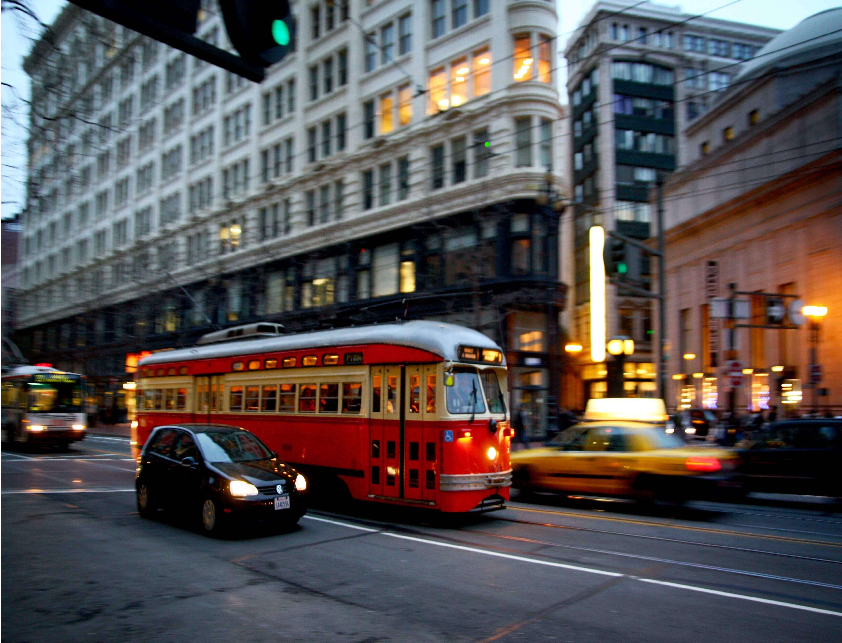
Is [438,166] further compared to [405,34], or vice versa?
[405,34]

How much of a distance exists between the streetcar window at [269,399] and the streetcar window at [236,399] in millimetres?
1002

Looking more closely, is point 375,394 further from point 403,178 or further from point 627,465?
point 403,178

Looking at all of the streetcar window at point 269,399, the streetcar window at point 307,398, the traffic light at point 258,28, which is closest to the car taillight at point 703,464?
the streetcar window at point 307,398

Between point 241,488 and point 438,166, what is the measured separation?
24903 mm

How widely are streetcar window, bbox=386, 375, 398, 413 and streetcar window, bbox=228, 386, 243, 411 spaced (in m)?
4.96

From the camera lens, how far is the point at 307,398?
1298 cm

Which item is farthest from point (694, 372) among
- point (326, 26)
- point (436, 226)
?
point (326, 26)

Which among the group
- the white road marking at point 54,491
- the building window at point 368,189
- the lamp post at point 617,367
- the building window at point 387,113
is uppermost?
the building window at point 387,113

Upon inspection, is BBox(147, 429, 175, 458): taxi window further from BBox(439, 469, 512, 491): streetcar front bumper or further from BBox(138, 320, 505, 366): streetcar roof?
BBox(439, 469, 512, 491): streetcar front bumper

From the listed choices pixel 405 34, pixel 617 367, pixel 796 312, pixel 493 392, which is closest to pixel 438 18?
pixel 405 34

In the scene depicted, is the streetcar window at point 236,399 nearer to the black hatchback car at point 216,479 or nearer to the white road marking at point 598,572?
the black hatchback car at point 216,479

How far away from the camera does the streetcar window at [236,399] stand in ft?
49.3

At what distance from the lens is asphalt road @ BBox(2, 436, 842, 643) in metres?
5.71

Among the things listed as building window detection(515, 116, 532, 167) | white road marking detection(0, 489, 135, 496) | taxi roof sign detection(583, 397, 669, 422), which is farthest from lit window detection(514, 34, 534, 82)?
white road marking detection(0, 489, 135, 496)
